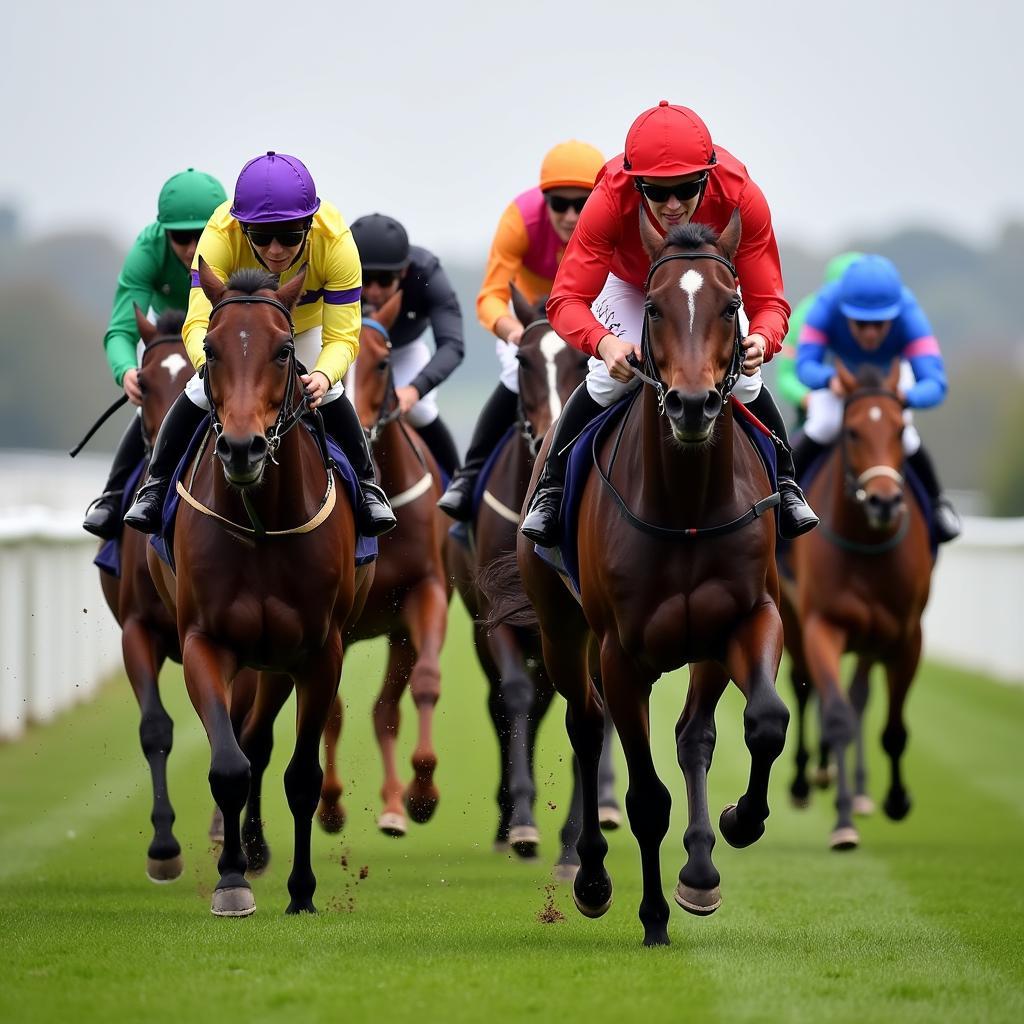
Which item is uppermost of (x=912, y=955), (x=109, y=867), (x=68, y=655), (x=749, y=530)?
(x=749, y=530)

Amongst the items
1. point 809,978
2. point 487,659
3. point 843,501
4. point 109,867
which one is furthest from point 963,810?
point 809,978

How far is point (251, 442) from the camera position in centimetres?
669

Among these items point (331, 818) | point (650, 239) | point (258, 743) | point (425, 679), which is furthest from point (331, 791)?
point (650, 239)

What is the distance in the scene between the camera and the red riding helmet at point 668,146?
675 cm

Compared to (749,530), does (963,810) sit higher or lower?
lower

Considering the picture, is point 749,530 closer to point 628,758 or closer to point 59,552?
point 628,758

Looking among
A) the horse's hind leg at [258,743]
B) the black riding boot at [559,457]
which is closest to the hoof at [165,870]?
the horse's hind leg at [258,743]

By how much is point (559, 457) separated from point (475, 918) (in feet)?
5.42

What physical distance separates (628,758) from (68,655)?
9462 millimetres

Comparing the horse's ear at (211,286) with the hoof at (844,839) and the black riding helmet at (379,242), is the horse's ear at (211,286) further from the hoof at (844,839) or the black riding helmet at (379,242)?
the hoof at (844,839)

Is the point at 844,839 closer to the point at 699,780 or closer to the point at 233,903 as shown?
the point at 699,780

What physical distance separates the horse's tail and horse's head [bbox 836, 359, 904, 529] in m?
2.72

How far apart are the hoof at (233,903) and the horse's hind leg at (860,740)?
540 cm

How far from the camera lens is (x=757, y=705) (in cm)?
644
